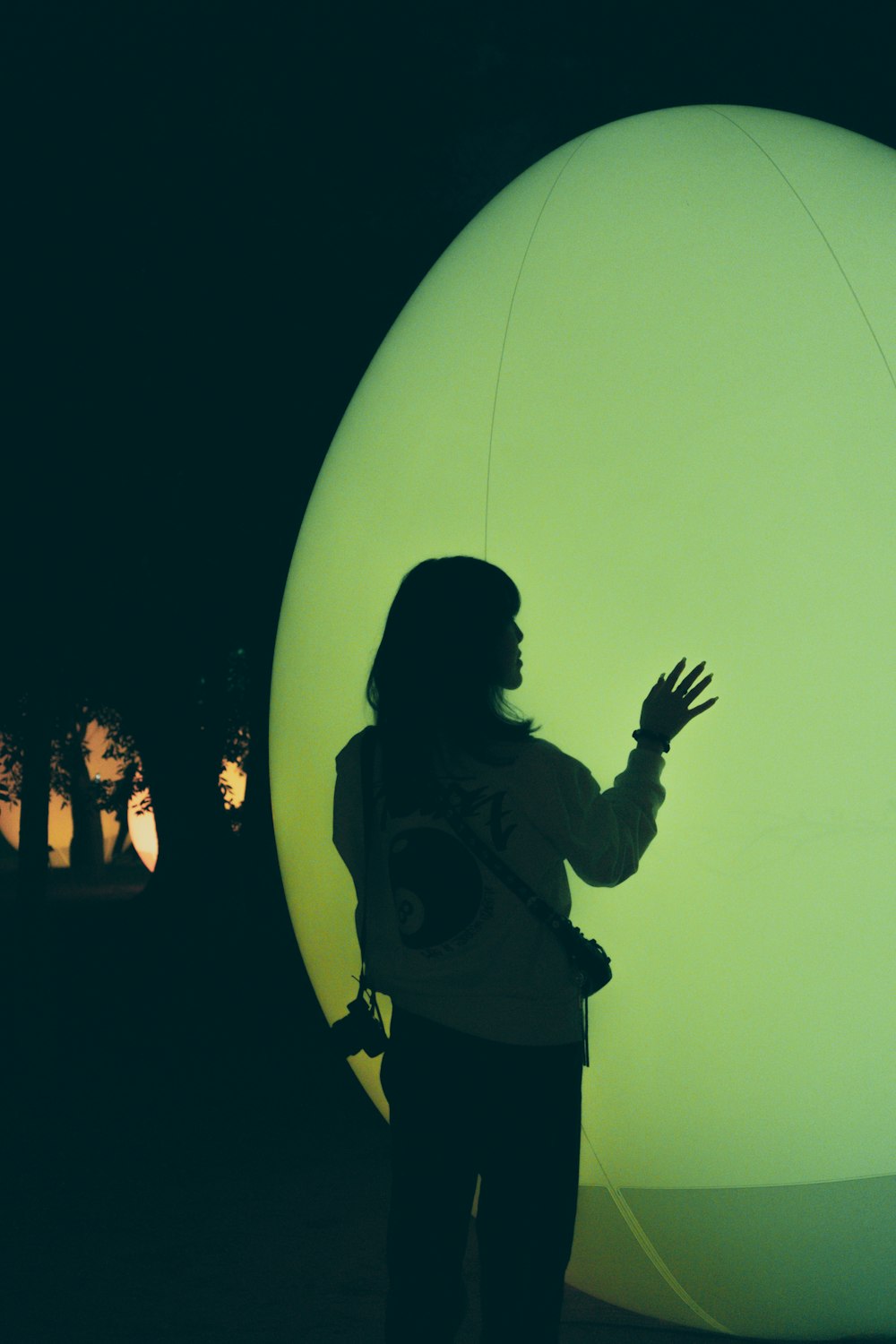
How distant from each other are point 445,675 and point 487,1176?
899 millimetres

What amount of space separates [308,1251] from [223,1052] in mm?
3442

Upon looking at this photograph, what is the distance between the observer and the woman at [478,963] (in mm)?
2217

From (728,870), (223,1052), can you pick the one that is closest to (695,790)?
(728,870)

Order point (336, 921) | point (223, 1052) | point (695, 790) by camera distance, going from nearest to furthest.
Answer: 1. point (695, 790)
2. point (336, 921)
3. point (223, 1052)

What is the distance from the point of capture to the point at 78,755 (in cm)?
2158

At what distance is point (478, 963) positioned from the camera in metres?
2.24

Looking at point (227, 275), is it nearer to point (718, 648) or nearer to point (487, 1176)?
point (718, 648)

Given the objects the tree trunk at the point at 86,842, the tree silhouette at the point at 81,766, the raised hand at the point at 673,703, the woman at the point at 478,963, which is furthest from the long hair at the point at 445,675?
the tree trunk at the point at 86,842

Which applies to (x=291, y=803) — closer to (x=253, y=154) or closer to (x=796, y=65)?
(x=796, y=65)

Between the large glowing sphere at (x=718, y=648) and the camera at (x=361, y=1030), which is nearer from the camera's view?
the camera at (x=361, y=1030)

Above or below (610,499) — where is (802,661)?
below

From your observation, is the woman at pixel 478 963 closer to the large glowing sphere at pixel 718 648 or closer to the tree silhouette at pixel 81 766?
the large glowing sphere at pixel 718 648

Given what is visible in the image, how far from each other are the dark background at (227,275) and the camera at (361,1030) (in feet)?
11.6

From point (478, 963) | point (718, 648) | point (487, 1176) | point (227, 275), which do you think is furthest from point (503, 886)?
point (227, 275)
